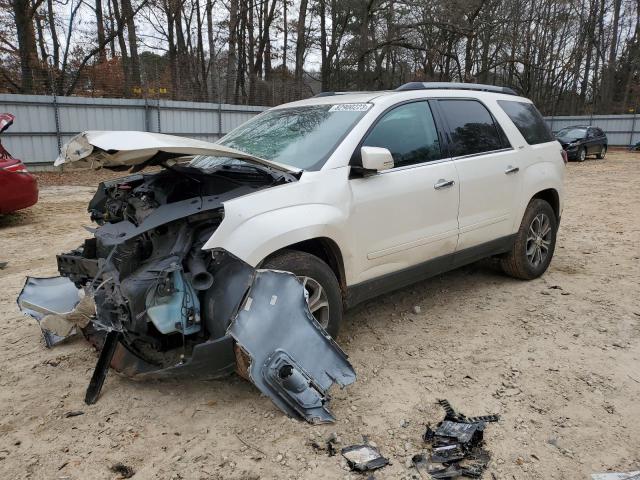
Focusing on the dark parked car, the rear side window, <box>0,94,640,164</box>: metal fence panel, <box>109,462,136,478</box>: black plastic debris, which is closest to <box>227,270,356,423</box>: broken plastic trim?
<box>109,462,136,478</box>: black plastic debris

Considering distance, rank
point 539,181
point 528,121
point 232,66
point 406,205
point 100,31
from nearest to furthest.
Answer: point 406,205
point 539,181
point 528,121
point 100,31
point 232,66

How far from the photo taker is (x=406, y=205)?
3615mm

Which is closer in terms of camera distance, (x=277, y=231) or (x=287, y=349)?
(x=287, y=349)

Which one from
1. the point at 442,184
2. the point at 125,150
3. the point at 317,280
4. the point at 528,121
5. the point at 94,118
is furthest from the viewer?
the point at 94,118

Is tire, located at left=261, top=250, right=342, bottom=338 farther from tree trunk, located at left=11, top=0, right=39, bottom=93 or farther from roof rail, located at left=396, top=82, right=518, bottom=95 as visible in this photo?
tree trunk, located at left=11, top=0, right=39, bottom=93

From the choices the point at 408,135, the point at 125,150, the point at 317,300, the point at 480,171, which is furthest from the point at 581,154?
the point at 125,150

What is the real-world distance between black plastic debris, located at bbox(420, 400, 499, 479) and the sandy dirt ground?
0.06 meters

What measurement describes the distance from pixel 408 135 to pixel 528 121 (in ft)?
6.21

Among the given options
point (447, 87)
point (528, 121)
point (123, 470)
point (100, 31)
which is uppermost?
point (100, 31)

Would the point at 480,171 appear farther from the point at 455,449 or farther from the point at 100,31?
the point at 100,31

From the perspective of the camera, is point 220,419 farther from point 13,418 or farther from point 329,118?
point 329,118

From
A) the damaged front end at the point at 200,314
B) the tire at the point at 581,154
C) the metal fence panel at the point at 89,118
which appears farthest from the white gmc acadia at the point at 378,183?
the tire at the point at 581,154

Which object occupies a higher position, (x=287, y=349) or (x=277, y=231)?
(x=277, y=231)

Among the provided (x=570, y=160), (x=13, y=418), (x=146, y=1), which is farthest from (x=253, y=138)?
(x=570, y=160)
